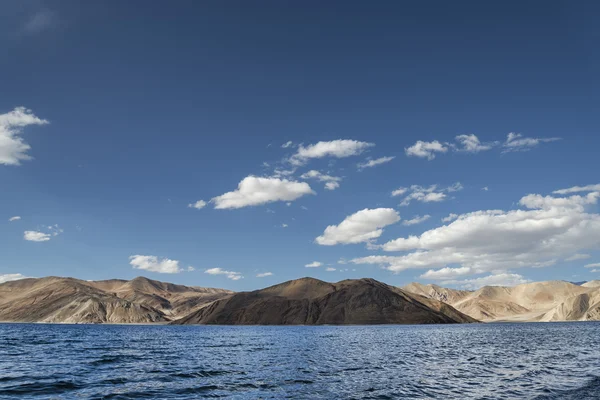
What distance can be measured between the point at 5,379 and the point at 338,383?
2595 cm

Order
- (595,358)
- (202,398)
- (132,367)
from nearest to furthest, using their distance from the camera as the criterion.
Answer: (202,398)
(132,367)
(595,358)

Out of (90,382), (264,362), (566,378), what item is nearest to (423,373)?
(566,378)

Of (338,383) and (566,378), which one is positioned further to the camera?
(566,378)

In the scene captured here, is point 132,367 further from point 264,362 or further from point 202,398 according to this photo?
point 202,398

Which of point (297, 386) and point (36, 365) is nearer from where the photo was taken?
point (297, 386)

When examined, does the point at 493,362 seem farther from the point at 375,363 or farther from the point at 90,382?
the point at 90,382

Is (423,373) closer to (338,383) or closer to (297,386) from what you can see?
(338,383)

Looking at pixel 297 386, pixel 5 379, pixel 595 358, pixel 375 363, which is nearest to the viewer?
pixel 297 386

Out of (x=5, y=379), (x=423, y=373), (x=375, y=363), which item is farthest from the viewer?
(x=375, y=363)

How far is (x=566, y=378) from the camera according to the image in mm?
37219

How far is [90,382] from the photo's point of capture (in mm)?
34594

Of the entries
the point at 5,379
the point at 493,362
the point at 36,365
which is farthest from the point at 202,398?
the point at 493,362

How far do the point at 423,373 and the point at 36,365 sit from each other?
124 ft

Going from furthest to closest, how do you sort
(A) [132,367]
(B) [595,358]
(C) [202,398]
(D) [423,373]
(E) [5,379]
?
(B) [595,358]
(A) [132,367]
(D) [423,373]
(E) [5,379]
(C) [202,398]
